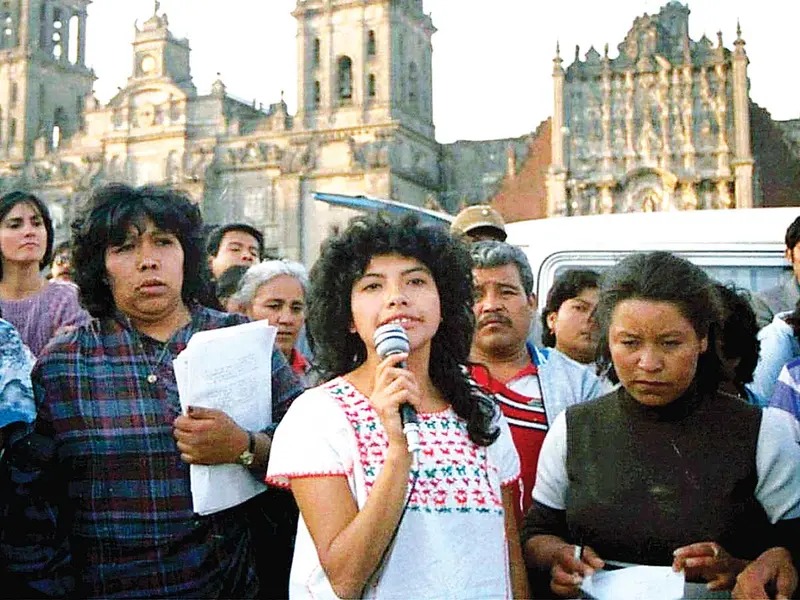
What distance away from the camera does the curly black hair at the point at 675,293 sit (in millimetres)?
2441

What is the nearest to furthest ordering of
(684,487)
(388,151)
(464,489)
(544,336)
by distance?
(464,489) < (684,487) < (544,336) < (388,151)

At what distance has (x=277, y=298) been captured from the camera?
414cm

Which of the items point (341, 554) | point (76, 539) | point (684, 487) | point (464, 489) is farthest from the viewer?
point (76, 539)

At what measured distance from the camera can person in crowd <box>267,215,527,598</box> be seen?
6.54 ft

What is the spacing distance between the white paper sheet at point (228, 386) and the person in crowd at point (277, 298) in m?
1.48

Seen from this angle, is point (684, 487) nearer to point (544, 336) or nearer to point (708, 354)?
point (708, 354)

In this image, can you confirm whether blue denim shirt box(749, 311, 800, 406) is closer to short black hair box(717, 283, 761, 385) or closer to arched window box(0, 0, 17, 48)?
short black hair box(717, 283, 761, 385)

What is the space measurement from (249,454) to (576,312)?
6.61 ft

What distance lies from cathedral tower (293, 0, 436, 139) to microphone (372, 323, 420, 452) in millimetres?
30023

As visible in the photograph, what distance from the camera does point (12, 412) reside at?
2365mm

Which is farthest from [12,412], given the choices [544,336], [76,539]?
[544,336]

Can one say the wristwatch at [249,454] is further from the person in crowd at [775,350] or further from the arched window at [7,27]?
the arched window at [7,27]

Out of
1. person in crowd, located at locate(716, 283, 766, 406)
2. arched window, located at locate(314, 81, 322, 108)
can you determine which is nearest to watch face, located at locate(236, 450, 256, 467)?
person in crowd, located at locate(716, 283, 766, 406)

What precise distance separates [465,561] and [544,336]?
2.52 meters
